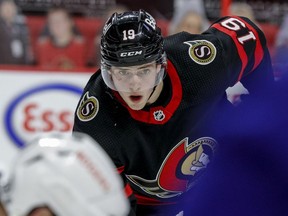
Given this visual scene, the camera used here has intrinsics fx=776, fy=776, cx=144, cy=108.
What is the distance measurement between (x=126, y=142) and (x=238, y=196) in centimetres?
100

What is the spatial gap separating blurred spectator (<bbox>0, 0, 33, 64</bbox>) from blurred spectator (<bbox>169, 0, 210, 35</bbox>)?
0.89 metres

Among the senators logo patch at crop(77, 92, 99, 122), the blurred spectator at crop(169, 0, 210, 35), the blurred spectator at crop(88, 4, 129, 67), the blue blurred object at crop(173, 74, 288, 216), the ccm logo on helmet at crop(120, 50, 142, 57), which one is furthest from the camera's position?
the blurred spectator at crop(88, 4, 129, 67)

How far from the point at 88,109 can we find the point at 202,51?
0.43 meters

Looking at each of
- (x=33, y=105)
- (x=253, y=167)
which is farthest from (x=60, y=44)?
(x=253, y=167)

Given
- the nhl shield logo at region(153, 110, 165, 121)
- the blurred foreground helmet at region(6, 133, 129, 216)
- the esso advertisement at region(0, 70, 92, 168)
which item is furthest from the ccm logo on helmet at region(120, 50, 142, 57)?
the esso advertisement at region(0, 70, 92, 168)

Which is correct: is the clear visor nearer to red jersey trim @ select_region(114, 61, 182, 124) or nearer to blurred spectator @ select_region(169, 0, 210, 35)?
red jersey trim @ select_region(114, 61, 182, 124)

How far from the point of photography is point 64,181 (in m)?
1.35

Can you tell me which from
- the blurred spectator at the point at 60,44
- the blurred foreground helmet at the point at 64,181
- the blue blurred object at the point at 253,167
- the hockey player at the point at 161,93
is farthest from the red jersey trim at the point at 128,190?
the blurred spectator at the point at 60,44

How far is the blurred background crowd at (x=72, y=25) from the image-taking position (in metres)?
4.67

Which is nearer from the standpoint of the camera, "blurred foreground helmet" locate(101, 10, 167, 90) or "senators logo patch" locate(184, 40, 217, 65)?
"blurred foreground helmet" locate(101, 10, 167, 90)

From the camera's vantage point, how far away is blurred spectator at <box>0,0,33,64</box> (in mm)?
4672

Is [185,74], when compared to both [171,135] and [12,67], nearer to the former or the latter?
[171,135]

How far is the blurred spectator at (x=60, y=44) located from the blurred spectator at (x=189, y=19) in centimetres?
60

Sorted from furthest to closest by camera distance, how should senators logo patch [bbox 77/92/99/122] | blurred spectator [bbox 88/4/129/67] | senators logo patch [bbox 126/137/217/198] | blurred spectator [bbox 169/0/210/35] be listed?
A: blurred spectator [bbox 88/4/129/67], blurred spectator [bbox 169/0/210/35], senators logo patch [bbox 126/137/217/198], senators logo patch [bbox 77/92/99/122]
